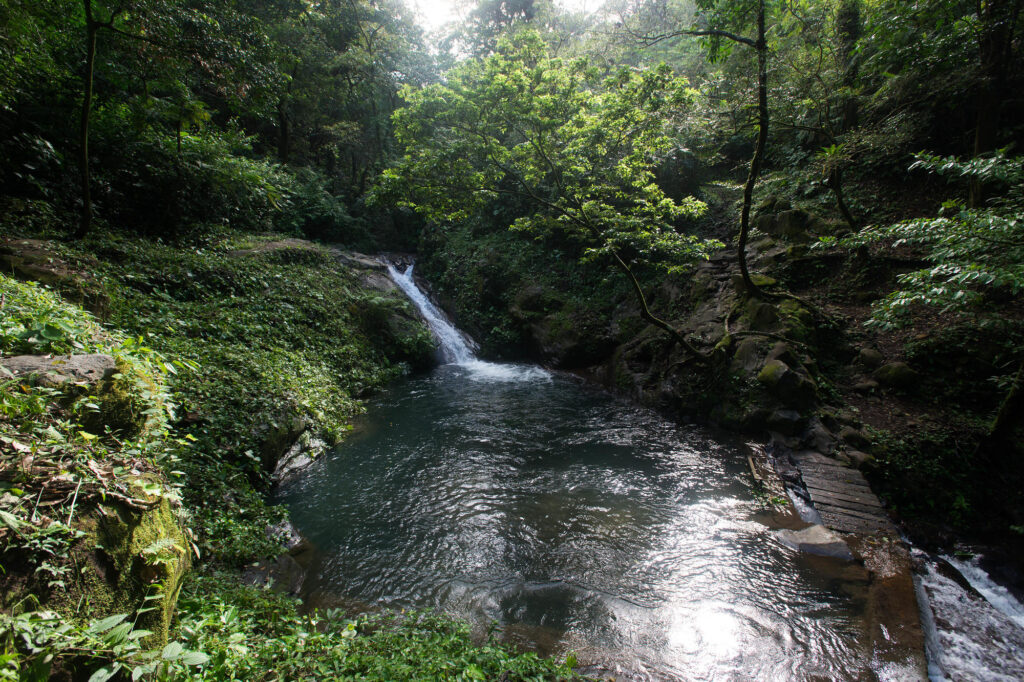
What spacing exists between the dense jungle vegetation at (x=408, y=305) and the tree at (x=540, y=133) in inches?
3.2

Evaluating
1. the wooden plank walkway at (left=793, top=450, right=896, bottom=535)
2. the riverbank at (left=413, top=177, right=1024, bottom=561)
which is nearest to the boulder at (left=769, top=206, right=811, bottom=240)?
the riverbank at (left=413, top=177, right=1024, bottom=561)

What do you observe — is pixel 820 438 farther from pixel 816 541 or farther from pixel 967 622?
pixel 967 622

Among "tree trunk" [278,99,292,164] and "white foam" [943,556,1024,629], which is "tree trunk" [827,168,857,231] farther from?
"tree trunk" [278,99,292,164]

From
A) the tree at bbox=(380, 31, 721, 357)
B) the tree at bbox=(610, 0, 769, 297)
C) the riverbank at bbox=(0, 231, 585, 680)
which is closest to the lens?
the riverbank at bbox=(0, 231, 585, 680)

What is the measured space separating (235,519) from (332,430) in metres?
3.06

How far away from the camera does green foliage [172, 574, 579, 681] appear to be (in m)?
2.27

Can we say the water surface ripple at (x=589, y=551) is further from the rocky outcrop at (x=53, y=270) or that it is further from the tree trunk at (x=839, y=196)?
the tree trunk at (x=839, y=196)

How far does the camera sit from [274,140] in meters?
20.8

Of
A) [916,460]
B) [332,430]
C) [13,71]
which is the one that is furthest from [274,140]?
[916,460]

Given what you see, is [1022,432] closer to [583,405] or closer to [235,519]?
[583,405]

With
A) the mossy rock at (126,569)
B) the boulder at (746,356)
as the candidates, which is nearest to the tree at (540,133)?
the boulder at (746,356)

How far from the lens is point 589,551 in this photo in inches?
191

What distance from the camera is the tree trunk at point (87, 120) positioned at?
21.8 feet

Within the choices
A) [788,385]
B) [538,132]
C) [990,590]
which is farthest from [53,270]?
[990,590]
